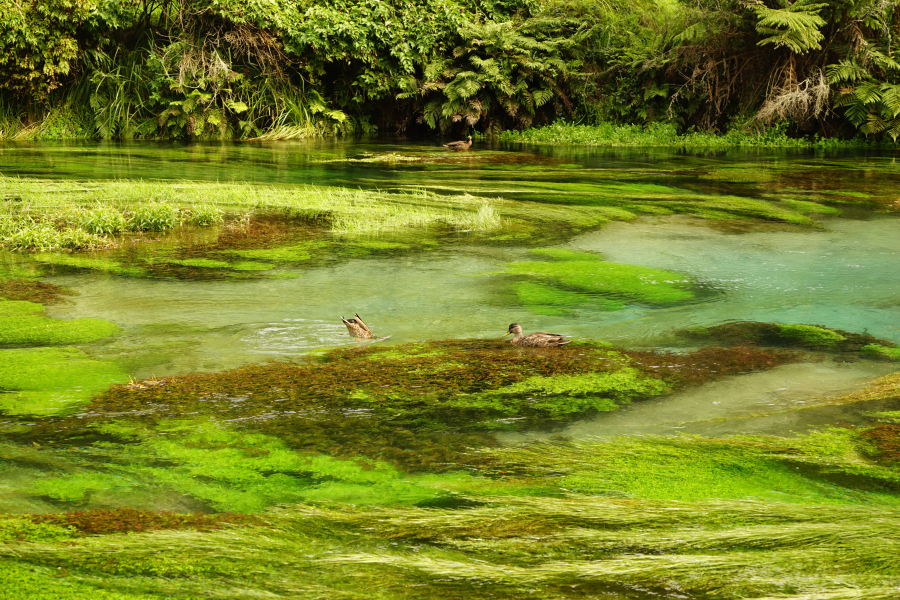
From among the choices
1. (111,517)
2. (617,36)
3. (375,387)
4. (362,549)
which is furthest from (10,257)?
(617,36)

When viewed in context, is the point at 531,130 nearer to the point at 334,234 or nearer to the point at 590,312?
the point at 334,234

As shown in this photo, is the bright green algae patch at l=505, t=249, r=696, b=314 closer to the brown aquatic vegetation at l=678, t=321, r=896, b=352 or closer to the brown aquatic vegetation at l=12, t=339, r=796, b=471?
the brown aquatic vegetation at l=678, t=321, r=896, b=352

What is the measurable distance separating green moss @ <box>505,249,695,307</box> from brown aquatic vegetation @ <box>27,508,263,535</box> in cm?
422

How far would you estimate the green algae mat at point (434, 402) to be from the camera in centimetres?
251

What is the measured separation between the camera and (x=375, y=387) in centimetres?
454

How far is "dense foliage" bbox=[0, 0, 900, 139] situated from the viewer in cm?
1738

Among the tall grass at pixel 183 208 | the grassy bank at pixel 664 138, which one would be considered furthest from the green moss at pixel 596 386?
the grassy bank at pixel 664 138

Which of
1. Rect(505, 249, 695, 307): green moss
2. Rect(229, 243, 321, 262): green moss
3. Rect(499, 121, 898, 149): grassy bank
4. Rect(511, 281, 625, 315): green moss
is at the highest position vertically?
Rect(499, 121, 898, 149): grassy bank

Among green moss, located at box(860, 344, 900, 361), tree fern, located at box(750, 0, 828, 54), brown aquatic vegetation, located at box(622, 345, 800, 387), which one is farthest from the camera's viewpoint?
tree fern, located at box(750, 0, 828, 54)

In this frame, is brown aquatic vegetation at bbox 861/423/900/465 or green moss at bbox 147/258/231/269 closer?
brown aquatic vegetation at bbox 861/423/900/465

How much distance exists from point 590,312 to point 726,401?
2.00m

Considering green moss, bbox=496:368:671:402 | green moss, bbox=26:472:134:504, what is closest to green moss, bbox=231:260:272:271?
green moss, bbox=496:368:671:402

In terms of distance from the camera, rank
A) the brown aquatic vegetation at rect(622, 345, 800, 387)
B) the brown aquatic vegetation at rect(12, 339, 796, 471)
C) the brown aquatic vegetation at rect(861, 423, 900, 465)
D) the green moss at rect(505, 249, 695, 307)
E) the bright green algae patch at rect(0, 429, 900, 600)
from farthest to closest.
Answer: the green moss at rect(505, 249, 695, 307) < the brown aquatic vegetation at rect(622, 345, 800, 387) < the brown aquatic vegetation at rect(12, 339, 796, 471) < the brown aquatic vegetation at rect(861, 423, 900, 465) < the bright green algae patch at rect(0, 429, 900, 600)

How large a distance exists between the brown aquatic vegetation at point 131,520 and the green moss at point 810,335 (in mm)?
4048
